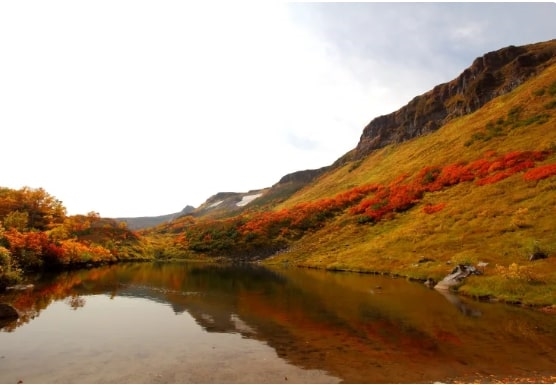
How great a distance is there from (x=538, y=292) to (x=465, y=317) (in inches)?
411

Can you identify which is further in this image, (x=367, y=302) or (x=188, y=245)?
(x=188, y=245)

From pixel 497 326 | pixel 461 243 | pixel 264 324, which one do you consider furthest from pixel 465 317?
pixel 461 243

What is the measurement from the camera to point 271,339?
25.8 m

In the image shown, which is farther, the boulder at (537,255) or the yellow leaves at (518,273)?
the boulder at (537,255)

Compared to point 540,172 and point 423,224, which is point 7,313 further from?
point 540,172

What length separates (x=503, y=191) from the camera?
2867 inches

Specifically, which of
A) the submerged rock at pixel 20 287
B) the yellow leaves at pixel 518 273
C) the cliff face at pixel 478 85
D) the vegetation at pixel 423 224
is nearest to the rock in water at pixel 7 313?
the vegetation at pixel 423 224

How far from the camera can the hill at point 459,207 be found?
5172 centimetres

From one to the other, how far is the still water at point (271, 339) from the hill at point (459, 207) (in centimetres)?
1206

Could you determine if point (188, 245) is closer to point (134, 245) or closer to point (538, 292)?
point (134, 245)

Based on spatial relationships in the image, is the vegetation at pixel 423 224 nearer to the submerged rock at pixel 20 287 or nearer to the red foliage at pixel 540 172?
the red foliage at pixel 540 172

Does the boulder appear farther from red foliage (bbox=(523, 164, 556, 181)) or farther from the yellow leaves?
red foliage (bbox=(523, 164, 556, 181))

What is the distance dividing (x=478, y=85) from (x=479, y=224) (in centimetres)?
11787

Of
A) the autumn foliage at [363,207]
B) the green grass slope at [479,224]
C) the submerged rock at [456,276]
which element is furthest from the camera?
the autumn foliage at [363,207]
